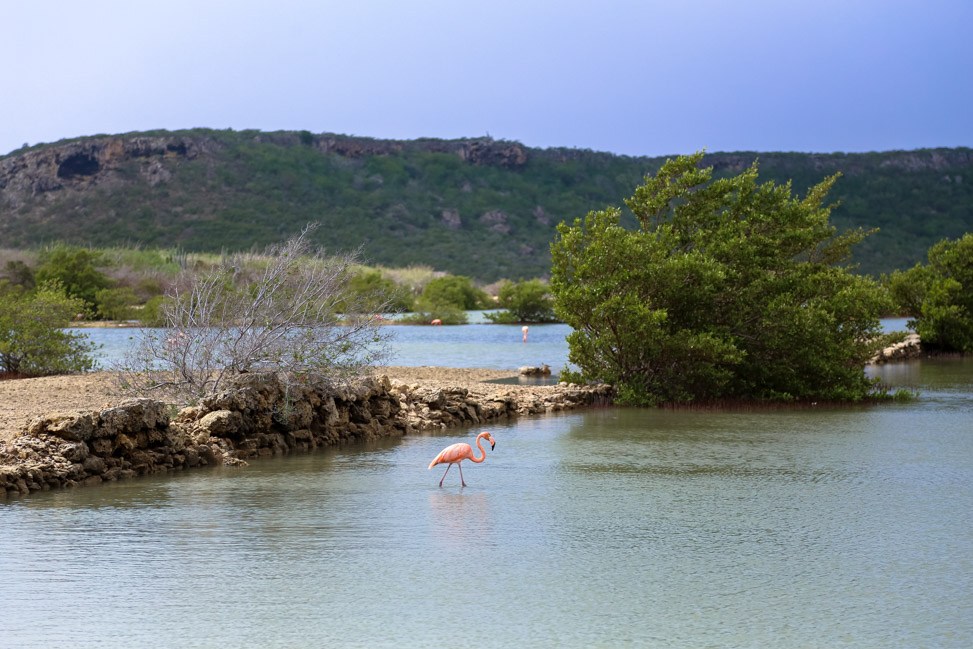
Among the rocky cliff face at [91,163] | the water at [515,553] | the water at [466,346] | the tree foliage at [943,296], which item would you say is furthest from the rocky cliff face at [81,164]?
the water at [515,553]

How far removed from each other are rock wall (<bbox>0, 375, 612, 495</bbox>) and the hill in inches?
2364

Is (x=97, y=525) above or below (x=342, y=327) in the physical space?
below

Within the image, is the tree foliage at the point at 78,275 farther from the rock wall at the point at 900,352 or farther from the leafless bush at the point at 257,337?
the leafless bush at the point at 257,337

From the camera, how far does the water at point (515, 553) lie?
597 centimetres

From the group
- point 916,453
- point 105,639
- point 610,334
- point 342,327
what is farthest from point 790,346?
point 105,639

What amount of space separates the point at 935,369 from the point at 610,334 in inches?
492

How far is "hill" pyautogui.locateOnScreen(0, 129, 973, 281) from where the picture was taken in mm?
78875

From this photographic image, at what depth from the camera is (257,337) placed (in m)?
13.1

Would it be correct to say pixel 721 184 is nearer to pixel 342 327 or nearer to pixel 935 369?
pixel 342 327

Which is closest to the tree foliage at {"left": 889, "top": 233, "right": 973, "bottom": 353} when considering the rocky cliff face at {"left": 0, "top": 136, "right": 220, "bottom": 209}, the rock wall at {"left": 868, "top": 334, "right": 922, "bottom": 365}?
the rock wall at {"left": 868, "top": 334, "right": 922, "bottom": 365}

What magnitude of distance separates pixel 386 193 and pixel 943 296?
65336 millimetres

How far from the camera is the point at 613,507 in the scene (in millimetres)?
9258

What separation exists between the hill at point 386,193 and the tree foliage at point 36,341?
2103 inches

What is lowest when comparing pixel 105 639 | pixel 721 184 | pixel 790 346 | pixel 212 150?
pixel 105 639
